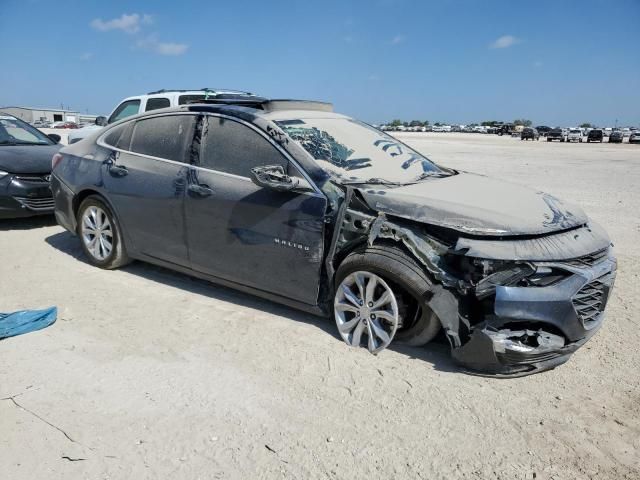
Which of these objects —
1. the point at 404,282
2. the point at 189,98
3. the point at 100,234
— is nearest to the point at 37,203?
the point at 100,234

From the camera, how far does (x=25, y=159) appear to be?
7129 millimetres

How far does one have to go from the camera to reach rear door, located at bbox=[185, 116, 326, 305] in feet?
12.3

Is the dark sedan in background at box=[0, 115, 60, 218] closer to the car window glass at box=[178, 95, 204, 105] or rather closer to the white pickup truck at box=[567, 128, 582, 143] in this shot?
the car window glass at box=[178, 95, 204, 105]

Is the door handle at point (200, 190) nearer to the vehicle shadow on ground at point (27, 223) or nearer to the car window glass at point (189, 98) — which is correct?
the vehicle shadow on ground at point (27, 223)

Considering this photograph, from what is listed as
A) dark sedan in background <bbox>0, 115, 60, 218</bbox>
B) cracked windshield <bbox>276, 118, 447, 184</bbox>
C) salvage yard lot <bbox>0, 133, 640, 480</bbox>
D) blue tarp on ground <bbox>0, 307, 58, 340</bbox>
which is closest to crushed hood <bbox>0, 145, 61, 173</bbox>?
dark sedan in background <bbox>0, 115, 60, 218</bbox>

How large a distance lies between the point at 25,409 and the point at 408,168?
10.8 ft

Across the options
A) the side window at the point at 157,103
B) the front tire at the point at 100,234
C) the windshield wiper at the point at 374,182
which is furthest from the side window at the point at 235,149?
the side window at the point at 157,103

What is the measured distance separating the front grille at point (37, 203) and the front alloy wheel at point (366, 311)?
4.97 metres

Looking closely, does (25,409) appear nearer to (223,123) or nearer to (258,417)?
(258,417)

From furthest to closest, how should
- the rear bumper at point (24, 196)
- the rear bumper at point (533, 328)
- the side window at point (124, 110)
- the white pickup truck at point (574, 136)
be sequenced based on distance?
the white pickup truck at point (574, 136) < the side window at point (124, 110) < the rear bumper at point (24, 196) < the rear bumper at point (533, 328)

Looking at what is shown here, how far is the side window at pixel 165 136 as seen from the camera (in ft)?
14.9

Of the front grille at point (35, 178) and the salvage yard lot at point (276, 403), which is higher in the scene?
the front grille at point (35, 178)

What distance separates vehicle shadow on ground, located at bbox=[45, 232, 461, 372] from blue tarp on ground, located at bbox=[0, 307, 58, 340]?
115 cm

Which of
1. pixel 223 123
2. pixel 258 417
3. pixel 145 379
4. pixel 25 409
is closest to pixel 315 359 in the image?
pixel 258 417
